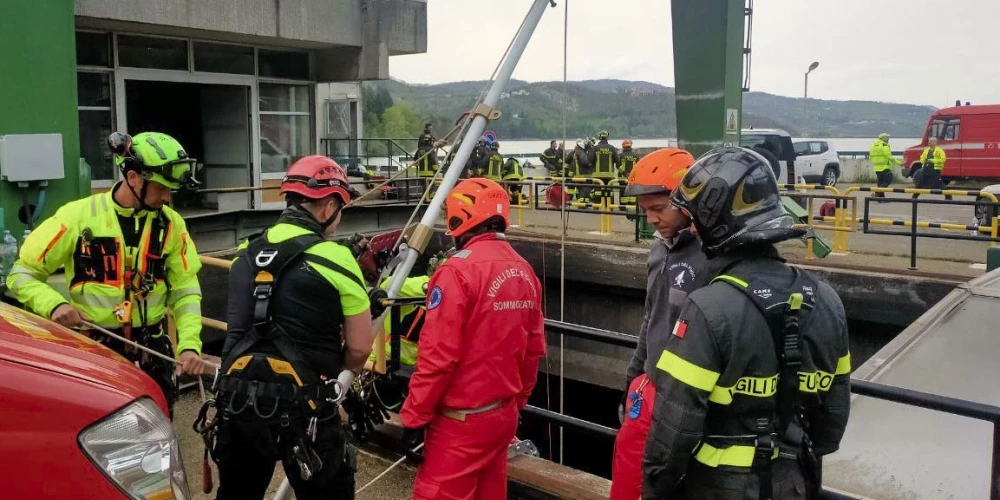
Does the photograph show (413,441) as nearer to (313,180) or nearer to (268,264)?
(268,264)

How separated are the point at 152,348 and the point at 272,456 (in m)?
1.47

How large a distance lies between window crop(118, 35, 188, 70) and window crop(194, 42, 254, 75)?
1.18ft

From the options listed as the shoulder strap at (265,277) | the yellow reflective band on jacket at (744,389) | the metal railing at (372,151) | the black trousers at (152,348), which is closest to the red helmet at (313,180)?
the shoulder strap at (265,277)

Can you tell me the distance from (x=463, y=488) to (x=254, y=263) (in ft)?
4.46

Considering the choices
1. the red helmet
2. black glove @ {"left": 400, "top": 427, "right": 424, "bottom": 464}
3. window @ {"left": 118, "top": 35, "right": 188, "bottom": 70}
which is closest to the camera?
the red helmet

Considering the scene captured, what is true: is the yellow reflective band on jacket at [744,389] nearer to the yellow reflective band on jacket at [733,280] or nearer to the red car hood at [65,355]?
the yellow reflective band on jacket at [733,280]

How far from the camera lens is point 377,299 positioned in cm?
409

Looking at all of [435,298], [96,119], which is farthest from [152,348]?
[96,119]

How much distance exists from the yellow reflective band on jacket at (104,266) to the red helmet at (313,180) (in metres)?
1.27

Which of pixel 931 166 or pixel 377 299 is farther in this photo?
pixel 931 166

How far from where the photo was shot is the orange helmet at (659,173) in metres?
3.82

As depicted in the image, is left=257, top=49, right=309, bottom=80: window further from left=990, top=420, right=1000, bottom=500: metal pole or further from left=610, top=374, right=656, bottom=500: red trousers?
left=990, top=420, right=1000, bottom=500: metal pole

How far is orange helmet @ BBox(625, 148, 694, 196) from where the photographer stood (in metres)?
3.82

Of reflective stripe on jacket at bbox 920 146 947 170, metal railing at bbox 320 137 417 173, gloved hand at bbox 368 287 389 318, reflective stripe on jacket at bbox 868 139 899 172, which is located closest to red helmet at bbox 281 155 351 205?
gloved hand at bbox 368 287 389 318
